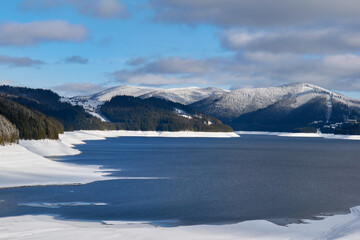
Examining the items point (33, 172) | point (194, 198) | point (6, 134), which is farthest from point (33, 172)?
point (194, 198)

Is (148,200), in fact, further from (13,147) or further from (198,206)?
(13,147)

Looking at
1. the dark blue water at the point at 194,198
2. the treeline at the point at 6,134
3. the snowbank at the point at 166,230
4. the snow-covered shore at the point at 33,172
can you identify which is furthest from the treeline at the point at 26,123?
the snowbank at the point at 166,230

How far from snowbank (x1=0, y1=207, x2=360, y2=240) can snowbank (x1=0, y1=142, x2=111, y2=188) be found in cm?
1814

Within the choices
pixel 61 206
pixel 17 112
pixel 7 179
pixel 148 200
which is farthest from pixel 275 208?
pixel 17 112

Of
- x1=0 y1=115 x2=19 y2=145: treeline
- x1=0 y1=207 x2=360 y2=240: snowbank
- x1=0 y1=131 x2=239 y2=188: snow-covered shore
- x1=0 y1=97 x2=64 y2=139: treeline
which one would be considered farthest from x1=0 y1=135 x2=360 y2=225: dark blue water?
x1=0 y1=97 x2=64 y2=139: treeline

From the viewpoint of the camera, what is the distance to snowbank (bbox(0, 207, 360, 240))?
24094 millimetres

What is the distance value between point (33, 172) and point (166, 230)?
30655 millimetres

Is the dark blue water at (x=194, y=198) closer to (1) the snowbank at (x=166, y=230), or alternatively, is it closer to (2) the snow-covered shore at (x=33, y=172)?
(1) the snowbank at (x=166, y=230)

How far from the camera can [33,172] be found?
52375 millimetres

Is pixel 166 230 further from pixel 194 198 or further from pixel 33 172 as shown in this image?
pixel 33 172

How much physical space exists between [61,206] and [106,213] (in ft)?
14.1

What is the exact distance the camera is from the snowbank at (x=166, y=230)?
2409 cm

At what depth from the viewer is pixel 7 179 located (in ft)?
154

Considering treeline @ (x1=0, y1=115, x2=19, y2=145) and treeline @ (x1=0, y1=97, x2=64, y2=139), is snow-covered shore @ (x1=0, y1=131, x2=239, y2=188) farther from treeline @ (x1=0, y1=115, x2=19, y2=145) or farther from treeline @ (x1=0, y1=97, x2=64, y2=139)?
treeline @ (x1=0, y1=97, x2=64, y2=139)
